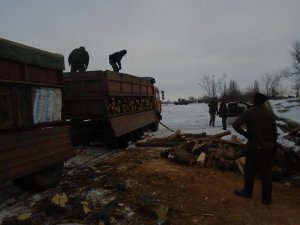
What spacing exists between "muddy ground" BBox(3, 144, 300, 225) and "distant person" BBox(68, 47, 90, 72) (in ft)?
14.2

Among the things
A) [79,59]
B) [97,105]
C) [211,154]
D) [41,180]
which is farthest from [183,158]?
[79,59]

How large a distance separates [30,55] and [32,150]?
1775 millimetres

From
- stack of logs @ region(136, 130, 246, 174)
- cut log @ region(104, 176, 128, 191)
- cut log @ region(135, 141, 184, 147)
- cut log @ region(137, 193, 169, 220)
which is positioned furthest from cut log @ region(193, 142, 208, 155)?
cut log @ region(137, 193, 169, 220)

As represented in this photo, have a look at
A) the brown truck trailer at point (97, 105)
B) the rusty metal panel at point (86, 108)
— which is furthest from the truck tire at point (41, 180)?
the rusty metal panel at point (86, 108)

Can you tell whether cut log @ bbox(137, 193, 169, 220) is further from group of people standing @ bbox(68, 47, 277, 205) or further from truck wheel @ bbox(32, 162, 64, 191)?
truck wheel @ bbox(32, 162, 64, 191)

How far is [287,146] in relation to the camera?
311 inches

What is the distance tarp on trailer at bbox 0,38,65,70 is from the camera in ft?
19.4

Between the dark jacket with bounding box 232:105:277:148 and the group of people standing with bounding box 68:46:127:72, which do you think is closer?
the dark jacket with bounding box 232:105:277:148

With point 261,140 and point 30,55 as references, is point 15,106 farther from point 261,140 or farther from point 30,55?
point 261,140

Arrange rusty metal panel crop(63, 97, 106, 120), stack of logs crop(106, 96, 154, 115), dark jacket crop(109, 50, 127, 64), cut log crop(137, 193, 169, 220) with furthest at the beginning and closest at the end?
1. dark jacket crop(109, 50, 127, 64)
2. stack of logs crop(106, 96, 154, 115)
3. rusty metal panel crop(63, 97, 106, 120)
4. cut log crop(137, 193, 169, 220)

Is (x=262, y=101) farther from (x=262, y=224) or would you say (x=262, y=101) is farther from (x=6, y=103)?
(x=6, y=103)

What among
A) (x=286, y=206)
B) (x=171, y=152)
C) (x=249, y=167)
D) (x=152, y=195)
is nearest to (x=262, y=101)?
(x=249, y=167)

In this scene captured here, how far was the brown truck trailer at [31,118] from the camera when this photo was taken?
593 cm

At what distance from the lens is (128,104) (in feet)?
43.9
